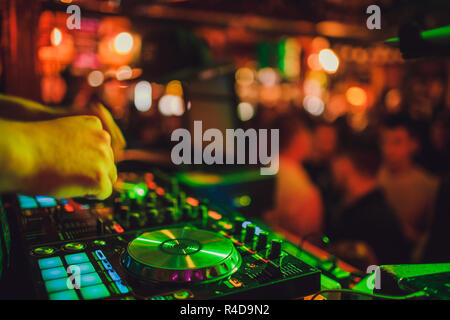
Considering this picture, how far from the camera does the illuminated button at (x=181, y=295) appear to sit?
0.77 meters

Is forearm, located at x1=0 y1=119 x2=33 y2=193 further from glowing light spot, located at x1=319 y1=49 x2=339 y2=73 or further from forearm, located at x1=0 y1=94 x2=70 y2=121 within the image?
glowing light spot, located at x1=319 y1=49 x2=339 y2=73

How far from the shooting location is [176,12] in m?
2.18

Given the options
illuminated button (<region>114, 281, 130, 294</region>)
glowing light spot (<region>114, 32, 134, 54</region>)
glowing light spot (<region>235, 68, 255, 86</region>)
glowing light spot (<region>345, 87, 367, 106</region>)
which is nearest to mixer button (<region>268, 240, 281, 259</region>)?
illuminated button (<region>114, 281, 130, 294</region>)

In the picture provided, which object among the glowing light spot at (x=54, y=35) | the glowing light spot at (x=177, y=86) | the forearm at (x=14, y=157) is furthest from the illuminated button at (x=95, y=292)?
the glowing light spot at (x=54, y=35)

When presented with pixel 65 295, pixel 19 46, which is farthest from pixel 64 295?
pixel 19 46

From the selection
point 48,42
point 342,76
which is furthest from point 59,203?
point 342,76

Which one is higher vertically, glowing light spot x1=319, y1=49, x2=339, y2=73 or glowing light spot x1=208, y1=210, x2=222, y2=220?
glowing light spot x1=319, y1=49, x2=339, y2=73

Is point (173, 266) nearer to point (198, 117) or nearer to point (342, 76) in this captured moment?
point (198, 117)

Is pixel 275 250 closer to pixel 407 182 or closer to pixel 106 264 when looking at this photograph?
pixel 106 264

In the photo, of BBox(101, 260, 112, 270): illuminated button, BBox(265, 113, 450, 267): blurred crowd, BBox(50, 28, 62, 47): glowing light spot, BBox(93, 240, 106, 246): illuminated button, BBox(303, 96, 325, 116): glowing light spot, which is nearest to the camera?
BBox(101, 260, 112, 270): illuminated button

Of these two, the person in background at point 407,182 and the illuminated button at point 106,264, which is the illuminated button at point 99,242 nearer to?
the illuminated button at point 106,264
